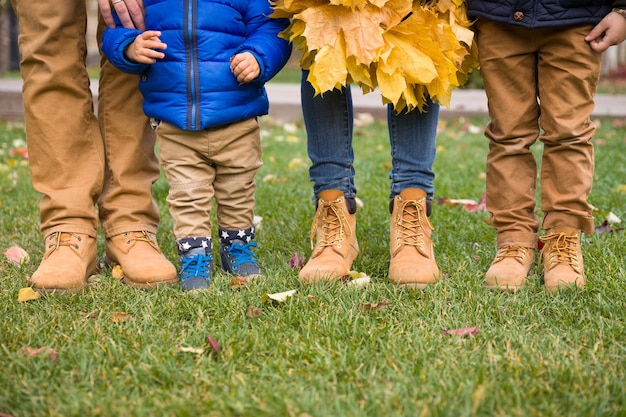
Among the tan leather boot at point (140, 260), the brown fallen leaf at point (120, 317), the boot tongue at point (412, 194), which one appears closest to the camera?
the brown fallen leaf at point (120, 317)

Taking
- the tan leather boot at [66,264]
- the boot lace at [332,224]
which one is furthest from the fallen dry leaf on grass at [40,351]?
the boot lace at [332,224]

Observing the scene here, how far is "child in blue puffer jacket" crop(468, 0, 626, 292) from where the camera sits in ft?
7.74

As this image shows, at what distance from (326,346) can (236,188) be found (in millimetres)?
863

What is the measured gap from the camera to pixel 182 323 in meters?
2.13

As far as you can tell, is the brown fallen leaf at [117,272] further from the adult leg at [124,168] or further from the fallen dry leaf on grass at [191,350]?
the fallen dry leaf on grass at [191,350]

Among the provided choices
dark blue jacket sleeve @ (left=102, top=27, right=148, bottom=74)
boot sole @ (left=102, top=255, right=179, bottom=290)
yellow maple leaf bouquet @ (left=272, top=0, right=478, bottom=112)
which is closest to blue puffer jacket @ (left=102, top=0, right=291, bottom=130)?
dark blue jacket sleeve @ (left=102, top=27, right=148, bottom=74)

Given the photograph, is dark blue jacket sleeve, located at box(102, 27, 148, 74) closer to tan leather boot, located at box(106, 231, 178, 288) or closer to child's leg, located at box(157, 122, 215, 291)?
child's leg, located at box(157, 122, 215, 291)

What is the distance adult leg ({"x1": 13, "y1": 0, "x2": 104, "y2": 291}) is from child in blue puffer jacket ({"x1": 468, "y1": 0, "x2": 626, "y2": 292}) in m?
→ 1.44

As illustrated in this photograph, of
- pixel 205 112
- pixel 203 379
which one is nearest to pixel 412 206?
pixel 205 112

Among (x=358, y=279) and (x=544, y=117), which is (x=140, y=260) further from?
(x=544, y=117)

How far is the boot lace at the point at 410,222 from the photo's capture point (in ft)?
8.57

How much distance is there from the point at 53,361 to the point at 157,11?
122 centimetres

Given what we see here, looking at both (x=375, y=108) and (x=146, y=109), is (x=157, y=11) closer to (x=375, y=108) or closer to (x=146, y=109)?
(x=146, y=109)

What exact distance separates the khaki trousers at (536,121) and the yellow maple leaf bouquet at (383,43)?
21cm
